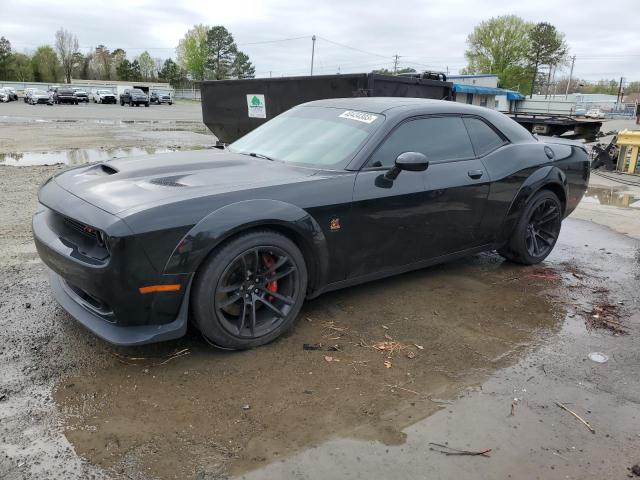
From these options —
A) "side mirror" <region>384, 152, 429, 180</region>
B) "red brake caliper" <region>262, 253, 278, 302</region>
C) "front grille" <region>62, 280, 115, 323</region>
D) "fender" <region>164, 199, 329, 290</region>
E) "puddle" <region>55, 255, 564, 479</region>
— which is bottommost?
"puddle" <region>55, 255, 564, 479</region>

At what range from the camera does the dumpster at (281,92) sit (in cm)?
787

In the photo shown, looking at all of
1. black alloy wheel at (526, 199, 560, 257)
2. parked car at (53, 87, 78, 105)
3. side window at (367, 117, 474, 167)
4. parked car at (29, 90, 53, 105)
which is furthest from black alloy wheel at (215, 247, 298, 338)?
parked car at (53, 87, 78, 105)

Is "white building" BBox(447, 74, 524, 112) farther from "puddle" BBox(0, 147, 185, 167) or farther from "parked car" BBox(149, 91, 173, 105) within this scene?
"puddle" BBox(0, 147, 185, 167)

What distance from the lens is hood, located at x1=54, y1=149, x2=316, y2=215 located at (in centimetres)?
298

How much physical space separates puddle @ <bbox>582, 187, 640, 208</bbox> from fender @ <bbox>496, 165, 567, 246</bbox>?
172 inches

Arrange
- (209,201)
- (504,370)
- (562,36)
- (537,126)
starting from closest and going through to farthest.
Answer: (209,201)
(504,370)
(537,126)
(562,36)

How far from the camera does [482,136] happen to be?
15.1ft

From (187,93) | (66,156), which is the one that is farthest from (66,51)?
(66,156)

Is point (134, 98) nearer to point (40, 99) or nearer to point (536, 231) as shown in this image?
point (40, 99)

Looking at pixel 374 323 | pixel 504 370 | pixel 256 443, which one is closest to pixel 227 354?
pixel 256 443

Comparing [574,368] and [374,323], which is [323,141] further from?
[574,368]

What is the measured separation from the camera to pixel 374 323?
3.76 m

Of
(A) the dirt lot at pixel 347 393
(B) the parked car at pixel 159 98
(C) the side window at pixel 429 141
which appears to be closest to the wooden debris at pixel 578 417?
(A) the dirt lot at pixel 347 393

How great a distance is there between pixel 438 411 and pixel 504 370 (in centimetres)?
70
